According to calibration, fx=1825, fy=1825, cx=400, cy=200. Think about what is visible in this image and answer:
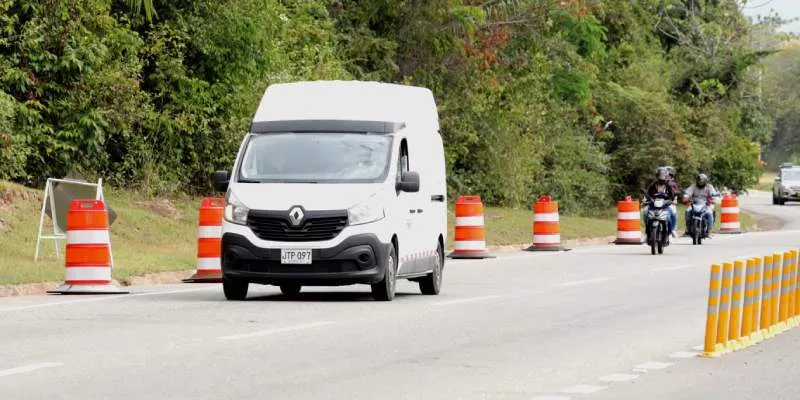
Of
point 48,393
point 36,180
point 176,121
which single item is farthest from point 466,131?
point 48,393

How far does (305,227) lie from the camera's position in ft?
64.8

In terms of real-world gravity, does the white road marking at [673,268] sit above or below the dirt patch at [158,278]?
below

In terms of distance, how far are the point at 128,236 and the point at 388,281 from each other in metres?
10.4

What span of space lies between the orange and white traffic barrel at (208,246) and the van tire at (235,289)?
3.46 meters

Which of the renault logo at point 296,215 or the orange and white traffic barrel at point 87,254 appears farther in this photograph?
the orange and white traffic barrel at point 87,254

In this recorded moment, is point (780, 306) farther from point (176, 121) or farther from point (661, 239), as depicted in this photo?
point (176, 121)

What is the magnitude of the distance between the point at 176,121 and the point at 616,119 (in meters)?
30.1

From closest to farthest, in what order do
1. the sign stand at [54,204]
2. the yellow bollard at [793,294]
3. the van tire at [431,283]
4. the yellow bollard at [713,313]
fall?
the yellow bollard at [713,313]
the yellow bollard at [793,294]
the van tire at [431,283]
the sign stand at [54,204]

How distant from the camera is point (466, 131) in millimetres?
47688

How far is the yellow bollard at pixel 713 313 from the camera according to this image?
1416 cm

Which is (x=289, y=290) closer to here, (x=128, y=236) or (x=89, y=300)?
(x=89, y=300)

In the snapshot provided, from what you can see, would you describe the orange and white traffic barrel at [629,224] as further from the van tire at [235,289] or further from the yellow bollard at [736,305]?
the yellow bollard at [736,305]

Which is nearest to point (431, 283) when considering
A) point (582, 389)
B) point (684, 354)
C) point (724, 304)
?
point (684, 354)

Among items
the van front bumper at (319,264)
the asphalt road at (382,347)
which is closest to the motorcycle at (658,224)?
the asphalt road at (382,347)
